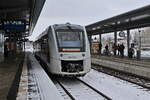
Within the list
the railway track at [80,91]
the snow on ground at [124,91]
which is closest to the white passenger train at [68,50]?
the railway track at [80,91]

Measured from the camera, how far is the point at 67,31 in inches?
512

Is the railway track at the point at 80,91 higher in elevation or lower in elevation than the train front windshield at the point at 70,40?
lower

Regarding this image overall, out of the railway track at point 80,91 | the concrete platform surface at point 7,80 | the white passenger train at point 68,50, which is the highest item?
the white passenger train at point 68,50

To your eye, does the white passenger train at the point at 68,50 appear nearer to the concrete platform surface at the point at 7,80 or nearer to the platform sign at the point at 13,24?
the concrete platform surface at the point at 7,80

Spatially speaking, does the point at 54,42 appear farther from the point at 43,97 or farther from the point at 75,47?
the point at 43,97

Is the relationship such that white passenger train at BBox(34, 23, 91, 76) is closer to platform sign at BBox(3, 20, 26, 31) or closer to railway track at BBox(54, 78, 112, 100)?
railway track at BBox(54, 78, 112, 100)

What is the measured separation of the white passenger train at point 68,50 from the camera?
39.9 feet

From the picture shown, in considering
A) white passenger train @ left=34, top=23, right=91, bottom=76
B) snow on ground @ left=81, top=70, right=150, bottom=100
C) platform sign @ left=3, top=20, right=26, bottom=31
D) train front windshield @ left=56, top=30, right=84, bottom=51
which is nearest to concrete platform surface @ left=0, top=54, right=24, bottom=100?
white passenger train @ left=34, top=23, right=91, bottom=76

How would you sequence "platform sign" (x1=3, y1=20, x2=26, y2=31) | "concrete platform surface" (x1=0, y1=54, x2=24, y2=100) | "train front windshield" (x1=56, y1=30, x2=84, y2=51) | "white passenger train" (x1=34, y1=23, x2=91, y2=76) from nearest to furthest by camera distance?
1. "concrete platform surface" (x1=0, y1=54, x2=24, y2=100)
2. "white passenger train" (x1=34, y1=23, x2=91, y2=76)
3. "train front windshield" (x1=56, y1=30, x2=84, y2=51)
4. "platform sign" (x1=3, y1=20, x2=26, y2=31)

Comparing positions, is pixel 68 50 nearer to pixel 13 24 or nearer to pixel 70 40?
pixel 70 40

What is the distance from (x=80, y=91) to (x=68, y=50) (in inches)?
96.8

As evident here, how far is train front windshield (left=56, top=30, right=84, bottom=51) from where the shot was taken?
40.9ft

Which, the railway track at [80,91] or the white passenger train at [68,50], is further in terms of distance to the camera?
the white passenger train at [68,50]

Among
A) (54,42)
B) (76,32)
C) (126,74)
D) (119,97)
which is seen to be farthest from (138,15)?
(119,97)
